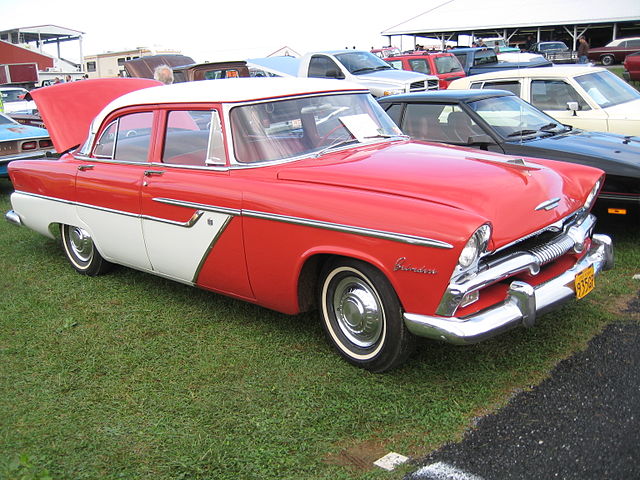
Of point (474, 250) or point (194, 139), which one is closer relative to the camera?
point (474, 250)

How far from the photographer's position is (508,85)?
8.21m

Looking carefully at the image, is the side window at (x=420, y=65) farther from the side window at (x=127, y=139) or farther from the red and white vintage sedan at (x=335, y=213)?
the side window at (x=127, y=139)

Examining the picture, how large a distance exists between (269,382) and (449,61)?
50.4ft

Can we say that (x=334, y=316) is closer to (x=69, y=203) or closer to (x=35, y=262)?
(x=69, y=203)

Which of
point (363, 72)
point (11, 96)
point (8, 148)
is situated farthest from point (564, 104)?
point (11, 96)

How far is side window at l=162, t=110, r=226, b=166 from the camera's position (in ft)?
13.9

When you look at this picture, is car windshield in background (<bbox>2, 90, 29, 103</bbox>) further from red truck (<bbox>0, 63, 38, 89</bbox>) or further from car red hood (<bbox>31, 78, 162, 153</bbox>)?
red truck (<bbox>0, 63, 38, 89</bbox>)

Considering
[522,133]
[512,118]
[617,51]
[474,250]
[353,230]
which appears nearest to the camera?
[474,250]

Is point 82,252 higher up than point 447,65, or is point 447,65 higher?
point 447,65

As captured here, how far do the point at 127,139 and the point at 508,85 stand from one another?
17.0 ft

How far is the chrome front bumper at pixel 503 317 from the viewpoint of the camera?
10.4 ft

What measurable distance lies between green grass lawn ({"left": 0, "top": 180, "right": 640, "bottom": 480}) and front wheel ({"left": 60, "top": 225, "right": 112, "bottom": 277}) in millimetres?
523

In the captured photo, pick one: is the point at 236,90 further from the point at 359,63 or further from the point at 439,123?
the point at 359,63

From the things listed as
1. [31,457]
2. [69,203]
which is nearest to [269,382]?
[31,457]
